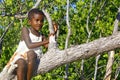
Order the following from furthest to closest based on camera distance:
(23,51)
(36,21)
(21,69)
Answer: (36,21) → (23,51) → (21,69)

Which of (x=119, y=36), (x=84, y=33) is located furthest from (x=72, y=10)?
(x=119, y=36)

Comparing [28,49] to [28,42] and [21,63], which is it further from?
[21,63]

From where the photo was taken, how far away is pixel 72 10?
11.9m

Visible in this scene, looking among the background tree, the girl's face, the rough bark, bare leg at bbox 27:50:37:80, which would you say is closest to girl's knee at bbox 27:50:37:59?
bare leg at bbox 27:50:37:80

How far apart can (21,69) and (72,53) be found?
1.70 ft

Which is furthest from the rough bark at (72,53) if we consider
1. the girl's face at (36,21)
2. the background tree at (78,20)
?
the background tree at (78,20)

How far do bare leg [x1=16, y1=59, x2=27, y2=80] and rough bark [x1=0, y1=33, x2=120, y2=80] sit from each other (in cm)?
13

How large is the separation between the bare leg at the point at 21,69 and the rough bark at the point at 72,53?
13 centimetres

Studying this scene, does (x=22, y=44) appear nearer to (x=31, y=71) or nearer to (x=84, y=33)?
(x=31, y=71)

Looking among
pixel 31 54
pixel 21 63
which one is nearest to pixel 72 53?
pixel 31 54

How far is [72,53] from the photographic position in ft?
12.2

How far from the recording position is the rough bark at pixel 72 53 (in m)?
3.69

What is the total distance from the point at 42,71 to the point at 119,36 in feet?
2.76

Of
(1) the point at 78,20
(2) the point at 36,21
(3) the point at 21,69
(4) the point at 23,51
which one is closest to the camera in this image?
(3) the point at 21,69
